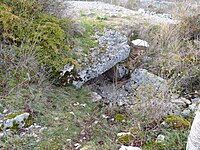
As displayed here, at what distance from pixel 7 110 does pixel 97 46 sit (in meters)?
2.27

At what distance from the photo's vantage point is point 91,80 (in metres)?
4.59

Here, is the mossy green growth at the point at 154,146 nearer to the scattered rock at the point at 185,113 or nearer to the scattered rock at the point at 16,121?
the scattered rock at the point at 185,113

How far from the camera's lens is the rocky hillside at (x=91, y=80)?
296cm

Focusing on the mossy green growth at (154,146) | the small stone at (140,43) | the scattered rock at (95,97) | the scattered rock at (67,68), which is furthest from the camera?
the small stone at (140,43)

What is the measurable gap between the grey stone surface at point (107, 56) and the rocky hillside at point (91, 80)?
0.06 ft

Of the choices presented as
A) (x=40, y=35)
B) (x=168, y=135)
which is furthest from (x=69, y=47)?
Result: (x=168, y=135)

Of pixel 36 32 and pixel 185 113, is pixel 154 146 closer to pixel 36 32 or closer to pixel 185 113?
pixel 185 113

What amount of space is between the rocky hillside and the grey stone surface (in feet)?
0.06

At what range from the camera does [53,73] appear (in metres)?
3.93

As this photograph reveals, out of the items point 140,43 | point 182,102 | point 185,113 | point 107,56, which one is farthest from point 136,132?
point 140,43

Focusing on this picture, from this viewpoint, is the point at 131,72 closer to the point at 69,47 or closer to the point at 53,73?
the point at 69,47

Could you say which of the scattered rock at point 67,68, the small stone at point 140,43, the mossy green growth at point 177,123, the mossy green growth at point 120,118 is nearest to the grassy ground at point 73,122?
the mossy green growth at point 120,118

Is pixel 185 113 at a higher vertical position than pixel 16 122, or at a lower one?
lower

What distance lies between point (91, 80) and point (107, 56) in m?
0.52
